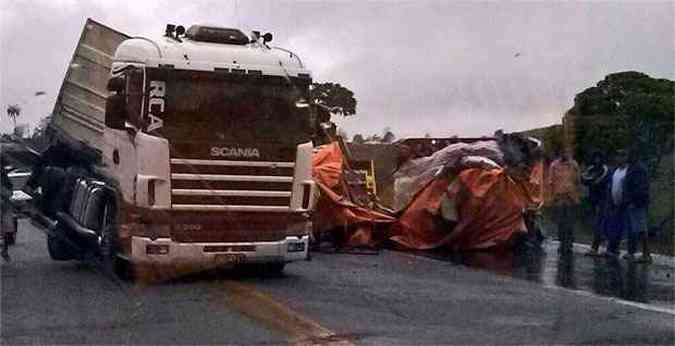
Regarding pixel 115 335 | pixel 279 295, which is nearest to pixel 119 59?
pixel 279 295

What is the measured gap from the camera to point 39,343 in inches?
470

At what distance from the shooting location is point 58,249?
64.7 ft

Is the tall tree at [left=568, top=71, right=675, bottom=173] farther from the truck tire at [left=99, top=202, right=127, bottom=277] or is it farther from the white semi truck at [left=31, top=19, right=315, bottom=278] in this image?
the truck tire at [left=99, top=202, right=127, bottom=277]

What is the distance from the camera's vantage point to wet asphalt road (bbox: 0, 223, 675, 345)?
12297 millimetres

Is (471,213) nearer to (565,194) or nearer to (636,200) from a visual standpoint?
(565,194)

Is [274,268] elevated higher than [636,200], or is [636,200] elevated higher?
[636,200]

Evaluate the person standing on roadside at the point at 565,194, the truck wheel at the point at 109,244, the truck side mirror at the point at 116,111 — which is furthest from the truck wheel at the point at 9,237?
the person standing on roadside at the point at 565,194

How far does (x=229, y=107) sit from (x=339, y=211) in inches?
271

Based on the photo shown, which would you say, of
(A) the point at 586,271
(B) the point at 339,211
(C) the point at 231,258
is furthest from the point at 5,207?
(A) the point at 586,271

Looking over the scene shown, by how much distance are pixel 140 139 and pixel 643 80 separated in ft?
36.3

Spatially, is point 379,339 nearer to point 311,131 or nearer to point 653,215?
point 311,131

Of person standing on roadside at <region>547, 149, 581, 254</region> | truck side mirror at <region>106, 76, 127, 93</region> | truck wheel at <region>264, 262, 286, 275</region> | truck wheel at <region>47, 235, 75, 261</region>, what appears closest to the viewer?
truck side mirror at <region>106, 76, 127, 93</region>

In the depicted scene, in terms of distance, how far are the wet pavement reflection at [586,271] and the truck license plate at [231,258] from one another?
4046mm

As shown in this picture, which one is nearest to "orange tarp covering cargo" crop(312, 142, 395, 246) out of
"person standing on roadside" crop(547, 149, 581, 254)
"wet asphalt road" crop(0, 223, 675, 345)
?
"person standing on roadside" crop(547, 149, 581, 254)
